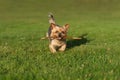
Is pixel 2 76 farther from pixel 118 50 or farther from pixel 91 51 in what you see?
pixel 118 50

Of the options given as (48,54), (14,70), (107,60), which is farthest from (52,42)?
(14,70)

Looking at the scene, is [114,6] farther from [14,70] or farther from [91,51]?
[14,70]

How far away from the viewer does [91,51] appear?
46.5 feet

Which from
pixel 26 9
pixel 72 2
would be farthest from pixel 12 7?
pixel 72 2

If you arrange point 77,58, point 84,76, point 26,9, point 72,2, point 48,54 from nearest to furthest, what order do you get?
point 84,76 < point 77,58 < point 48,54 < point 26,9 < point 72,2

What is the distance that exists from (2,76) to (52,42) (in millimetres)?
5548

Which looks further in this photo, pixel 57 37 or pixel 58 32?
pixel 57 37

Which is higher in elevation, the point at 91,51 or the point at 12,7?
the point at 12,7

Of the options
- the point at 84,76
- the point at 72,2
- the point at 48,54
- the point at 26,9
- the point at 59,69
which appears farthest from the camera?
the point at 72,2

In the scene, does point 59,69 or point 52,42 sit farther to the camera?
point 52,42

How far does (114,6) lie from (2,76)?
6116 centimetres

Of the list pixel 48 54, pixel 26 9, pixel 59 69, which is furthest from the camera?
pixel 26 9

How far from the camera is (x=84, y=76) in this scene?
915 cm

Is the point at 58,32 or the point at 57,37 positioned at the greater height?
the point at 58,32
